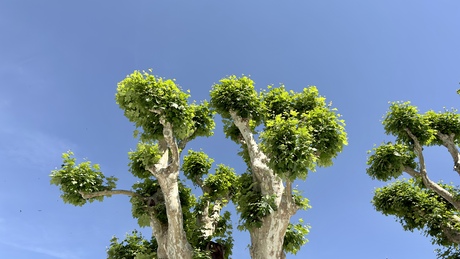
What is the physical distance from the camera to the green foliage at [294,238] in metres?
15.0

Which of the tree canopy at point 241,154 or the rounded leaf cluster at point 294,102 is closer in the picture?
the tree canopy at point 241,154

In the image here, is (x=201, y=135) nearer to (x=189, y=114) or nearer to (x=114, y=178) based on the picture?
(x=189, y=114)

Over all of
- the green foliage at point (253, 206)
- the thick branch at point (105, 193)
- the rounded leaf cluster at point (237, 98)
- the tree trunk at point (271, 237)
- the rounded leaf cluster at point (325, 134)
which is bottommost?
the tree trunk at point (271, 237)

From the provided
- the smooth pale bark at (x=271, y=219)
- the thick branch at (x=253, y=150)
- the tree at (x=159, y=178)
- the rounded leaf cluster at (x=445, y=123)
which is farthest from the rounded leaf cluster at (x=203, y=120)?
the rounded leaf cluster at (x=445, y=123)

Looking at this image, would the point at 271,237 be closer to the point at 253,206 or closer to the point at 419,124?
the point at 253,206

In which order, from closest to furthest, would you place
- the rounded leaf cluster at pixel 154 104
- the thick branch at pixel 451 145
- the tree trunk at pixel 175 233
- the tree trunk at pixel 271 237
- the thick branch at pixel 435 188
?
the tree trunk at pixel 271 237, the tree trunk at pixel 175 233, the rounded leaf cluster at pixel 154 104, the thick branch at pixel 435 188, the thick branch at pixel 451 145

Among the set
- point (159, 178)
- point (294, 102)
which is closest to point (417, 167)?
point (294, 102)

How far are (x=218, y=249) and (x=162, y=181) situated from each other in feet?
11.4

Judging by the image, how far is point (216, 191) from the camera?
1828 cm

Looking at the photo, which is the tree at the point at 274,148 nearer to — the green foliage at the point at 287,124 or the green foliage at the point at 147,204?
the green foliage at the point at 287,124

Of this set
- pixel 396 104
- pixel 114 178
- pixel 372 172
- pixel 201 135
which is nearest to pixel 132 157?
pixel 114 178

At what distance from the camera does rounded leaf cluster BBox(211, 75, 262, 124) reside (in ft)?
50.3

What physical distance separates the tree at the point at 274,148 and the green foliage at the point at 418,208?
6637 mm

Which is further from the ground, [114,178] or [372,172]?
[372,172]
